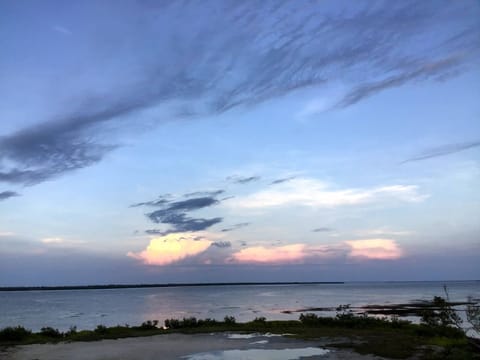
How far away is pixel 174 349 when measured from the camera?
20.2 metres

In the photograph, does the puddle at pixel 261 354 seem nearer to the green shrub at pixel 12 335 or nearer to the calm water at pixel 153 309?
the green shrub at pixel 12 335

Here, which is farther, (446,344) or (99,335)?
(99,335)

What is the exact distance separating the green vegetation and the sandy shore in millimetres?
1409

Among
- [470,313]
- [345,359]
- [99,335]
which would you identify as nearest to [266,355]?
[345,359]

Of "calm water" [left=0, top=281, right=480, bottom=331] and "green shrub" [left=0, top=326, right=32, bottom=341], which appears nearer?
"green shrub" [left=0, top=326, right=32, bottom=341]

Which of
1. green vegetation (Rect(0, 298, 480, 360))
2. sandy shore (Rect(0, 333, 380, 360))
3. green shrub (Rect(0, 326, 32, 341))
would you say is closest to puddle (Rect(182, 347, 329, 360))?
sandy shore (Rect(0, 333, 380, 360))

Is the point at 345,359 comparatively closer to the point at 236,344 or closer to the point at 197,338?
the point at 236,344

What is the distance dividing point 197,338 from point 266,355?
655 cm

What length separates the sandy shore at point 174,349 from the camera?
1834cm

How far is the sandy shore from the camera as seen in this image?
60.2ft

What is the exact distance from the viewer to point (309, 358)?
17.4 m

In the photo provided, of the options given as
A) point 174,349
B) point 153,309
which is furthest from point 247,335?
point 153,309

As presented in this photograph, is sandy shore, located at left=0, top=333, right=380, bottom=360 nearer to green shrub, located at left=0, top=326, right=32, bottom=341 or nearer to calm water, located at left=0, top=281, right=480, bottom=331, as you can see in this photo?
green shrub, located at left=0, top=326, right=32, bottom=341

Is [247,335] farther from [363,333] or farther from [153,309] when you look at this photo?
[153,309]
